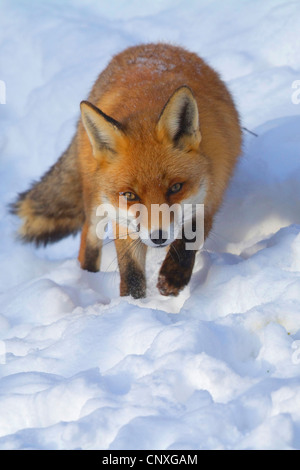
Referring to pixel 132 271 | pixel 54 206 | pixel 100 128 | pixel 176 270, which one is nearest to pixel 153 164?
pixel 100 128

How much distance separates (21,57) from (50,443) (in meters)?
4.57

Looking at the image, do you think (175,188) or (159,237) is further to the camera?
(175,188)

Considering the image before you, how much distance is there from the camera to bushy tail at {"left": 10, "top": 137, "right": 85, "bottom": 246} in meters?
3.62

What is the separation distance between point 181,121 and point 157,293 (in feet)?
3.07

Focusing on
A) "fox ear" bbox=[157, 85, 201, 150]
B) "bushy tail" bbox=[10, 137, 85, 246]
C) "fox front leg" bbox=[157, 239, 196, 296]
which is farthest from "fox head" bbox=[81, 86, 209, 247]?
"bushy tail" bbox=[10, 137, 85, 246]

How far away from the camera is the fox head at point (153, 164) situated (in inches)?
96.8

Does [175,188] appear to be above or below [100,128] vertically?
below

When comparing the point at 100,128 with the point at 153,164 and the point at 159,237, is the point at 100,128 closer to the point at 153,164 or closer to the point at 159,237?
the point at 153,164

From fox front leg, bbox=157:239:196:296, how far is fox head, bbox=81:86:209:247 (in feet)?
0.98

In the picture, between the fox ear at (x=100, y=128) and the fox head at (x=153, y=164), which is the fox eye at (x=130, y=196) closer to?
the fox head at (x=153, y=164)

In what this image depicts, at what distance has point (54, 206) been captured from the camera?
3678mm

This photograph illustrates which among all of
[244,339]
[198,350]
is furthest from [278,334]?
[198,350]

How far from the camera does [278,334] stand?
1996 millimetres

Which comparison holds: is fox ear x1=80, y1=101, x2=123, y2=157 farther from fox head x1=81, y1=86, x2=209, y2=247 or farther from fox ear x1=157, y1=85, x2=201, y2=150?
fox ear x1=157, y1=85, x2=201, y2=150
